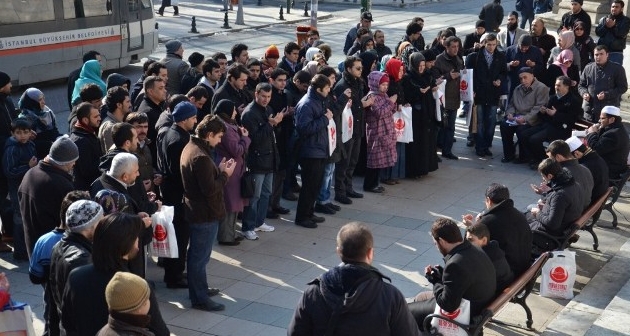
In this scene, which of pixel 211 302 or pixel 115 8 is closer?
pixel 211 302

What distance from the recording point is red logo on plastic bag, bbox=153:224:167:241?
8.42 metres

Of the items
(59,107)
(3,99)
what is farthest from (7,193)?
(59,107)

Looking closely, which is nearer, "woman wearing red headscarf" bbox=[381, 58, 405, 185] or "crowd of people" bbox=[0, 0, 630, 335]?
"crowd of people" bbox=[0, 0, 630, 335]

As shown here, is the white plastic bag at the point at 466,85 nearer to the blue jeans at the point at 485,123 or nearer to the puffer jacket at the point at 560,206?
the blue jeans at the point at 485,123

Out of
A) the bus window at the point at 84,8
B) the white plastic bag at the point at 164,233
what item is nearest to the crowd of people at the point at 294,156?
the white plastic bag at the point at 164,233

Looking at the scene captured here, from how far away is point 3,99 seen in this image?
10.9m

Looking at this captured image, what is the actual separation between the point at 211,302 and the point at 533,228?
11.4ft

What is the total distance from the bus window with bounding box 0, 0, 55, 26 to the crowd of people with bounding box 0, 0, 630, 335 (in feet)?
23.5

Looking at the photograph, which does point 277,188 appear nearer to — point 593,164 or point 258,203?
point 258,203

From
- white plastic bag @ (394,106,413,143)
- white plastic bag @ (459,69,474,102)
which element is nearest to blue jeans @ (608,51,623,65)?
white plastic bag @ (459,69,474,102)

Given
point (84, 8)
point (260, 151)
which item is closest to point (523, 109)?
point (260, 151)

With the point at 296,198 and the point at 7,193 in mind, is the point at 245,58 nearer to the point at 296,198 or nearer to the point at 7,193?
the point at 296,198

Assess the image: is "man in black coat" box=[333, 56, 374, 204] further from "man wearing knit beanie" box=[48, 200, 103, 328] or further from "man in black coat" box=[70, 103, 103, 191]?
"man wearing knit beanie" box=[48, 200, 103, 328]

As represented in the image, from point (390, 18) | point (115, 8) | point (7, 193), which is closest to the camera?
point (7, 193)
